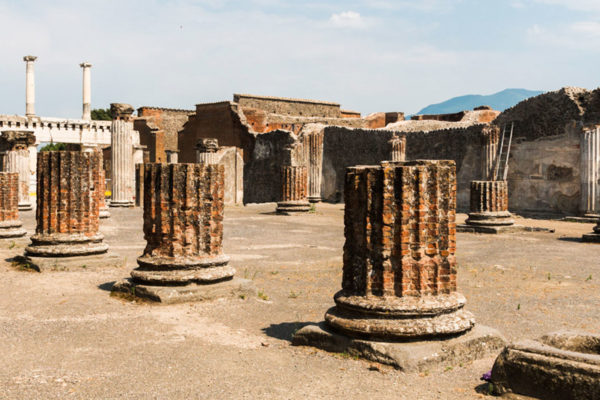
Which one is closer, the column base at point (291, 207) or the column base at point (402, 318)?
the column base at point (402, 318)

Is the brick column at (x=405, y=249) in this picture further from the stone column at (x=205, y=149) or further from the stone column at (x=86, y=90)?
the stone column at (x=86, y=90)

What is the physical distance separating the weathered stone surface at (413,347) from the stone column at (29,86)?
32285 mm

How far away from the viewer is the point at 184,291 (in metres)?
5.87

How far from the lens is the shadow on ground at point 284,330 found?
459 cm

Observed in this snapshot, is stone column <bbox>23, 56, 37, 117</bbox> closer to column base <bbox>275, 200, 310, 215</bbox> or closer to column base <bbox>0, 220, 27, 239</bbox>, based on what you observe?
column base <bbox>275, 200, 310, 215</bbox>

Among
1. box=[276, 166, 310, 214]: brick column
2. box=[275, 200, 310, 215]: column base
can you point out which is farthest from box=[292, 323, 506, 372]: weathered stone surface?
box=[276, 166, 310, 214]: brick column

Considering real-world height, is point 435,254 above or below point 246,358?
above

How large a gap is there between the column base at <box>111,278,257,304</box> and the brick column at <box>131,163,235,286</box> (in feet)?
0.30

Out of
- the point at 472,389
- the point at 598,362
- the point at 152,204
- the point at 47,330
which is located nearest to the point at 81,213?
the point at 152,204

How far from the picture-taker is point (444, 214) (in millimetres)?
4262

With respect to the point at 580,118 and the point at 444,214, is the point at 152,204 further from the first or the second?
the point at 580,118

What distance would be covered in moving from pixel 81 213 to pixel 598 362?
22.2 ft

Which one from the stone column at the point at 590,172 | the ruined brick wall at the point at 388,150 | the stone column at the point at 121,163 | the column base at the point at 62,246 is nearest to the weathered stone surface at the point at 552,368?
the column base at the point at 62,246

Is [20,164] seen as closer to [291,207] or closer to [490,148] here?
[291,207]
